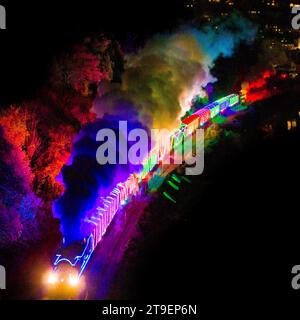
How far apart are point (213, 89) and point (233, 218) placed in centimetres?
773

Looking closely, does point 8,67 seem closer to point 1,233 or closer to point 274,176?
point 1,233

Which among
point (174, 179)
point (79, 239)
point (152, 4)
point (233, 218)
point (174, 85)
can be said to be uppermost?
point (152, 4)

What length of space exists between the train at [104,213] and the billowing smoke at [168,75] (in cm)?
84

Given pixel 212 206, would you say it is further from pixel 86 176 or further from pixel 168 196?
pixel 86 176

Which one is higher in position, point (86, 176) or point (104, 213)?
point (86, 176)

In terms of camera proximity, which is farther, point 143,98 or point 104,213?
point 143,98

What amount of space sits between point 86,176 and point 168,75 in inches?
206

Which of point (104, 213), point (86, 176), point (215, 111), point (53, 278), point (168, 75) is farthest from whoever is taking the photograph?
point (215, 111)

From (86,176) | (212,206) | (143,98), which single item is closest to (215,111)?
(143,98)

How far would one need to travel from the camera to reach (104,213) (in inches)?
466

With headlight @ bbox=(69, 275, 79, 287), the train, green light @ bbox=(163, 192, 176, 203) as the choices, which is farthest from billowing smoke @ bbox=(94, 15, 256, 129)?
headlight @ bbox=(69, 275, 79, 287)

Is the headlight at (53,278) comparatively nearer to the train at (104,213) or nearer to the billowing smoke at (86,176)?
the train at (104,213)

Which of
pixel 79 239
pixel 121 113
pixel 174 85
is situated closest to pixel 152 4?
pixel 174 85

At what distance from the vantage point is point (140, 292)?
1041 centimetres
